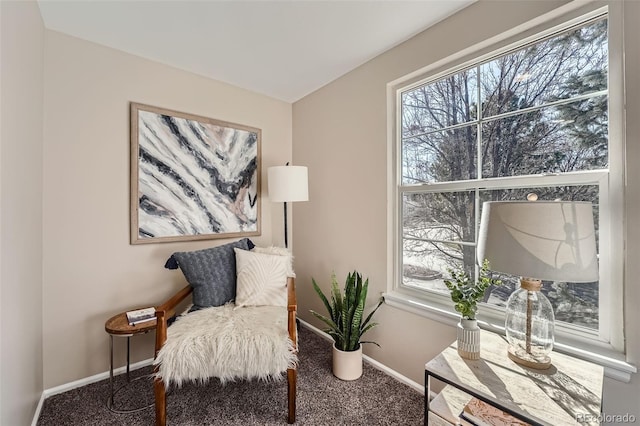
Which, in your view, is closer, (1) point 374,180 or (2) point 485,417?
(2) point 485,417

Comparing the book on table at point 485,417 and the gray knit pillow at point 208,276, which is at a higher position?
the gray knit pillow at point 208,276

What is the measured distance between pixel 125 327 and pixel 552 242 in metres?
2.27

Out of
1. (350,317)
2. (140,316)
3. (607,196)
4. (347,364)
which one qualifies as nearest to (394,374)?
(347,364)

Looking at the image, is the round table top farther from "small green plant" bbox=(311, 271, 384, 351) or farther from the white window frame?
the white window frame

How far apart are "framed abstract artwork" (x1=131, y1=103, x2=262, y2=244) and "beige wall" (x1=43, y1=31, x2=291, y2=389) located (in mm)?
90

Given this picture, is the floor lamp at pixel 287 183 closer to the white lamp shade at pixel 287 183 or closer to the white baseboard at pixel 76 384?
the white lamp shade at pixel 287 183

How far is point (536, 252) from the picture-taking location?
1000 millimetres

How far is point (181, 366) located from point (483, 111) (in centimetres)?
225

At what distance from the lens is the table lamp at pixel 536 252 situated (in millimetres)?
975

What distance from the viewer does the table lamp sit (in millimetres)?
975

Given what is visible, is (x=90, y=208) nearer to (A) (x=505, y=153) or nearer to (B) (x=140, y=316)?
(B) (x=140, y=316)

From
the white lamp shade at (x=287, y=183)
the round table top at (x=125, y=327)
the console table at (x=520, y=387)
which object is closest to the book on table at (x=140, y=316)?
the round table top at (x=125, y=327)

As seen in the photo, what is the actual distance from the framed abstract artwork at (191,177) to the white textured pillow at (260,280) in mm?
566

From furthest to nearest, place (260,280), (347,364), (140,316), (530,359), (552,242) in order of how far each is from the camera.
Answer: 1. (260,280)
2. (347,364)
3. (140,316)
4. (530,359)
5. (552,242)
